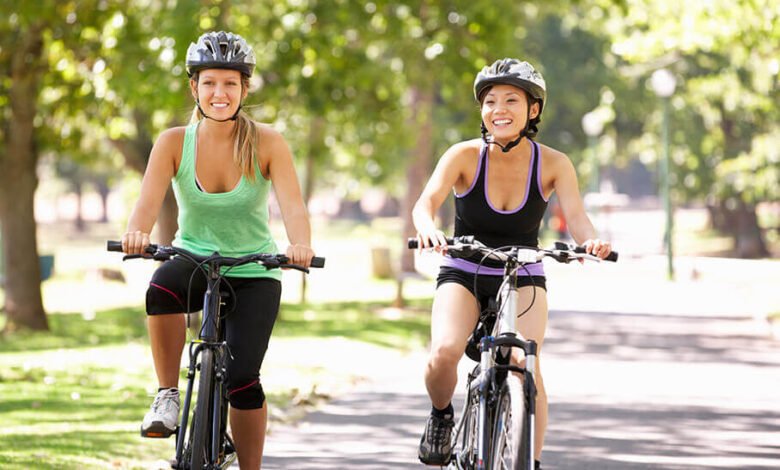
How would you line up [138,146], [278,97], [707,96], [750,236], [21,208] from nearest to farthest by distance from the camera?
[278,97] < [21,208] < [138,146] < [707,96] < [750,236]

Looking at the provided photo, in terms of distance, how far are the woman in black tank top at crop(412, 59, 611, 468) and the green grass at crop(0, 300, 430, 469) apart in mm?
2550

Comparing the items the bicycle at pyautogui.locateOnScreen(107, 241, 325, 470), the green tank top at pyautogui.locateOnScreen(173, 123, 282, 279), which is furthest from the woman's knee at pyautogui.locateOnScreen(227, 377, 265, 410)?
the green tank top at pyautogui.locateOnScreen(173, 123, 282, 279)

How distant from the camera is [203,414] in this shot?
5.28 metres

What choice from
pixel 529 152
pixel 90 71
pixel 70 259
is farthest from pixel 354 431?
pixel 70 259

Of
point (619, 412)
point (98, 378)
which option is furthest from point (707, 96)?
point (619, 412)

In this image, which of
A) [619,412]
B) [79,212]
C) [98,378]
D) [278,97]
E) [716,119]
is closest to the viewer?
[619,412]

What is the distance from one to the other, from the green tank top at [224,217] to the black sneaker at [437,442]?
3.19ft

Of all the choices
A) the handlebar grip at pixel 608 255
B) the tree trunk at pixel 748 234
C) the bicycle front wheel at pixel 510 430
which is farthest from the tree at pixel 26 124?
the tree trunk at pixel 748 234

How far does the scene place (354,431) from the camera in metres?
9.38

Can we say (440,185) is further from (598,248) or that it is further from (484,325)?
(598,248)

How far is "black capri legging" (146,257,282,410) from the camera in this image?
18.3 ft

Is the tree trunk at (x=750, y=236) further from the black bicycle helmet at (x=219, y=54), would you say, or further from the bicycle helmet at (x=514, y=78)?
the black bicycle helmet at (x=219, y=54)

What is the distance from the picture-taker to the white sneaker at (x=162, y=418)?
5449 millimetres

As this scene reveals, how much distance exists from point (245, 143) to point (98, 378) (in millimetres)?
7345
